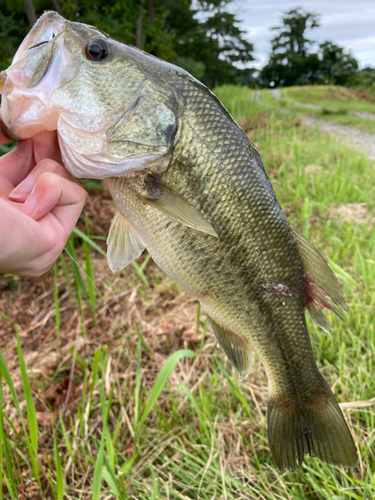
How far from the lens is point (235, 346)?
146cm

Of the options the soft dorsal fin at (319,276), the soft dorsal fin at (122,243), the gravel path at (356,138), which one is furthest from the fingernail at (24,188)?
the gravel path at (356,138)

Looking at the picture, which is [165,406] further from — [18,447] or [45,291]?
[45,291]

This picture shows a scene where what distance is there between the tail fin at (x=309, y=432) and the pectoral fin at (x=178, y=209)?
788 mm

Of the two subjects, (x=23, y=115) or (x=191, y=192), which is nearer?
(x=23, y=115)

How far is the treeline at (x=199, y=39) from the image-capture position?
424cm

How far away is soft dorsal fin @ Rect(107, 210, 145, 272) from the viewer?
134 cm

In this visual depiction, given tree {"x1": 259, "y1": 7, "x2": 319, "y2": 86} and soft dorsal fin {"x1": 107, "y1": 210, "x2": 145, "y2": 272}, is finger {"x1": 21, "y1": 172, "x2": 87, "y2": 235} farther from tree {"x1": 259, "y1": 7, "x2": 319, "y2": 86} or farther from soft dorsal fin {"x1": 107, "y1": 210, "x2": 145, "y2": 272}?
tree {"x1": 259, "y1": 7, "x2": 319, "y2": 86}

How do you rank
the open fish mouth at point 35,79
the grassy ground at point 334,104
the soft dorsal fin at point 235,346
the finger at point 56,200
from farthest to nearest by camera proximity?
the grassy ground at point 334,104 < the soft dorsal fin at point 235,346 < the finger at point 56,200 < the open fish mouth at point 35,79

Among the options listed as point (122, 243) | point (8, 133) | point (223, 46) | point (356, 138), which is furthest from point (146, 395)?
point (223, 46)

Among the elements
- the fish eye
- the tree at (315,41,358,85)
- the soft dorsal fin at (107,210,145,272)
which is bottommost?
the soft dorsal fin at (107,210,145,272)

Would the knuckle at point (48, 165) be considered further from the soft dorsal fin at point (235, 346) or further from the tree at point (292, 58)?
the tree at point (292, 58)

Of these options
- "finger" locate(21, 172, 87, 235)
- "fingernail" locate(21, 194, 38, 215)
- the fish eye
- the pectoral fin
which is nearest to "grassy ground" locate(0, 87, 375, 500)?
"finger" locate(21, 172, 87, 235)

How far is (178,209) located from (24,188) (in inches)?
19.9

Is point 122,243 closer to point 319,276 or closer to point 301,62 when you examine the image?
point 319,276
